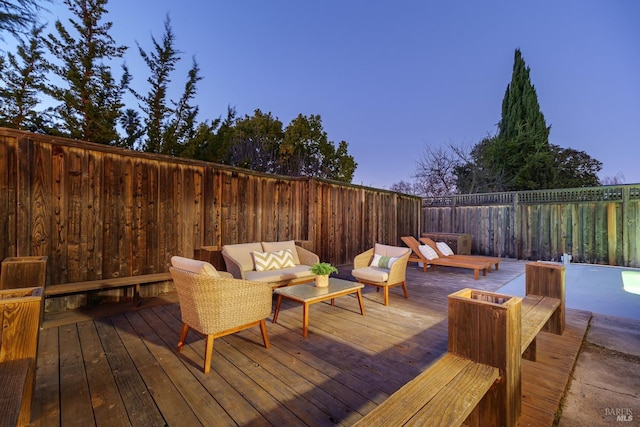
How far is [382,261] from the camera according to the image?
4070 mm

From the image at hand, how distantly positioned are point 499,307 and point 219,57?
29.8 ft

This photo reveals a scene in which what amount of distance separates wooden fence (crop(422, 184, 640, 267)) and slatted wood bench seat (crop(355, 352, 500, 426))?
8267mm

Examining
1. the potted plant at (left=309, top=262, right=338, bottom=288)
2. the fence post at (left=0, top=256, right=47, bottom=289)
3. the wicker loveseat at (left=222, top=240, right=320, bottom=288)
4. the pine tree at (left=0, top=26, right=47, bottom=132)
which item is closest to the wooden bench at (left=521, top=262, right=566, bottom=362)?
the potted plant at (left=309, top=262, right=338, bottom=288)

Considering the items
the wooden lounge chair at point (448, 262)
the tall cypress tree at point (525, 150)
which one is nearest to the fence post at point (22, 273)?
the wooden lounge chair at point (448, 262)

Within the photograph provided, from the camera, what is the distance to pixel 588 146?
1209 cm

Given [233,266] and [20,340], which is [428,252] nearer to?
[233,266]

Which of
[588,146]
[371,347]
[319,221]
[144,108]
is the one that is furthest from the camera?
[588,146]

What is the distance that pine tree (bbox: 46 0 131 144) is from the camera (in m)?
5.39

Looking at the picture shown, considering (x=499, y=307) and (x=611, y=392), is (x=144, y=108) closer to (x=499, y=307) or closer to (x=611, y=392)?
(x=499, y=307)

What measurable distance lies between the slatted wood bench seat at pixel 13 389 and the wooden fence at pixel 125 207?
2.37 m

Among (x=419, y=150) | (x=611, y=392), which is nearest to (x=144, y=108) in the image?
(x=611, y=392)

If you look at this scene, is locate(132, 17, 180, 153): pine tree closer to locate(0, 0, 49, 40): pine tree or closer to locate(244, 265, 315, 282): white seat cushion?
locate(0, 0, 49, 40): pine tree

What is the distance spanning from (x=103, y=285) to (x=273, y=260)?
6.81ft

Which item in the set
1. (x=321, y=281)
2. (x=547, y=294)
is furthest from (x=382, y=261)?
(x=547, y=294)
